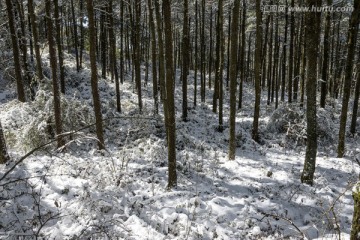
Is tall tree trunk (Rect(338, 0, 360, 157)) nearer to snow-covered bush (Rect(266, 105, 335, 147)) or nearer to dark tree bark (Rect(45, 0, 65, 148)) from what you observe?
snow-covered bush (Rect(266, 105, 335, 147))

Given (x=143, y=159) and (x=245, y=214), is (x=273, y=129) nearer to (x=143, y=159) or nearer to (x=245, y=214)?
(x=143, y=159)

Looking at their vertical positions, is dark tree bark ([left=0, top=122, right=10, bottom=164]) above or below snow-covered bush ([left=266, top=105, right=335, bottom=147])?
above

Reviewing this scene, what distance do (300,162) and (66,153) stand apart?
30.4ft

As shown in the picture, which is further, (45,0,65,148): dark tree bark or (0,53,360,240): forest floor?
Answer: (45,0,65,148): dark tree bark

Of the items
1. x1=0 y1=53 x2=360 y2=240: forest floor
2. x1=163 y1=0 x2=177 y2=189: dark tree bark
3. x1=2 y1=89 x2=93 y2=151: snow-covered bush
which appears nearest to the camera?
x1=0 y1=53 x2=360 y2=240: forest floor

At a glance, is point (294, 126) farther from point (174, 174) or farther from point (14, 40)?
point (14, 40)

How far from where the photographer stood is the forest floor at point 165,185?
5720mm

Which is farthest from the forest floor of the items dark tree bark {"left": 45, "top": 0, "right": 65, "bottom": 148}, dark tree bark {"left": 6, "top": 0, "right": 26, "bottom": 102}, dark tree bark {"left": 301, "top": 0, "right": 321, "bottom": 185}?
dark tree bark {"left": 6, "top": 0, "right": 26, "bottom": 102}

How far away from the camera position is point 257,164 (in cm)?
1089

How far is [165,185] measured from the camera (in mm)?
8281

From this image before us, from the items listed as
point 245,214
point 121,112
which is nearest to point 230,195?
point 245,214

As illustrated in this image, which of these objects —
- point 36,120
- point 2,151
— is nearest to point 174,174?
point 2,151

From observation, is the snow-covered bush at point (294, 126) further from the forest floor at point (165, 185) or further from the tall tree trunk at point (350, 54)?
the tall tree trunk at point (350, 54)

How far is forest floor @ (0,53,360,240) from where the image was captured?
572 centimetres
